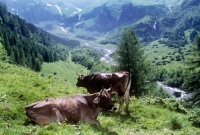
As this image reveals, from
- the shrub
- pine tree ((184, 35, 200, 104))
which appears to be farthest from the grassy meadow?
pine tree ((184, 35, 200, 104))

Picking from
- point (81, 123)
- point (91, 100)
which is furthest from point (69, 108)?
point (91, 100)

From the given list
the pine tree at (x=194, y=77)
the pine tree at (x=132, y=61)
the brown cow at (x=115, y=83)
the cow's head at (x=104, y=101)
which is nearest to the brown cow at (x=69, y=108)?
the cow's head at (x=104, y=101)

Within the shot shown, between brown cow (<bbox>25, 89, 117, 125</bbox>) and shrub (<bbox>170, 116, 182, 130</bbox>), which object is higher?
brown cow (<bbox>25, 89, 117, 125</bbox>)

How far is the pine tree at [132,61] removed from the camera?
39.5 m

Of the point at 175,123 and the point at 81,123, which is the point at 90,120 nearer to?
the point at 81,123

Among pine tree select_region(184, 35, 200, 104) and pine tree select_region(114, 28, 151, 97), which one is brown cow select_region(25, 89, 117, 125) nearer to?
pine tree select_region(114, 28, 151, 97)

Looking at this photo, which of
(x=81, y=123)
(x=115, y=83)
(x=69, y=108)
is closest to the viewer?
(x=81, y=123)

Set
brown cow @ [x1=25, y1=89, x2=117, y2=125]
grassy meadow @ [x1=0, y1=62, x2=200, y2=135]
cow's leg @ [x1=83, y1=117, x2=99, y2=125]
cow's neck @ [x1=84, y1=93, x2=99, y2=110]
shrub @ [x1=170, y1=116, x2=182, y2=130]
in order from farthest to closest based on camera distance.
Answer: shrub @ [x1=170, y1=116, x2=182, y2=130]
cow's neck @ [x1=84, y1=93, x2=99, y2=110]
cow's leg @ [x1=83, y1=117, x2=99, y2=125]
brown cow @ [x1=25, y1=89, x2=117, y2=125]
grassy meadow @ [x1=0, y1=62, x2=200, y2=135]

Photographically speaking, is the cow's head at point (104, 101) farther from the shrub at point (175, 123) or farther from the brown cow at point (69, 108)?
the shrub at point (175, 123)

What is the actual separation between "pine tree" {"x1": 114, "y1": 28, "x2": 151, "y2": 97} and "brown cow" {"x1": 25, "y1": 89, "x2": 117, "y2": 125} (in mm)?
25759

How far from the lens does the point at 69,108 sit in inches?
489

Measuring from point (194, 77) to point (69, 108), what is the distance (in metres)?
38.8

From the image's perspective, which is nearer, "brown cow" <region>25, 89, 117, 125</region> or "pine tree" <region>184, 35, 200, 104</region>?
"brown cow" <region>25, 89, 117, 125</region>

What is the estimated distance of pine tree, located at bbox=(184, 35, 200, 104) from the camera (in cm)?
4444
